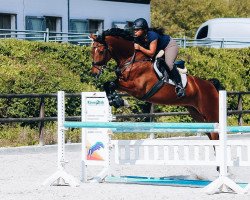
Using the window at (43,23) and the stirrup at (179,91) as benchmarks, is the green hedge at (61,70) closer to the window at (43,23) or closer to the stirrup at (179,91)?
the window at (43,23)

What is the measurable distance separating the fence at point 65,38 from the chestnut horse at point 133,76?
595 inches

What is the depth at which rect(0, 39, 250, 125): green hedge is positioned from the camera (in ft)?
79.4

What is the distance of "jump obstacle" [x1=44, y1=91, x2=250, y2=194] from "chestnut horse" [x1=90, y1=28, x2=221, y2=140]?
0.50 meters

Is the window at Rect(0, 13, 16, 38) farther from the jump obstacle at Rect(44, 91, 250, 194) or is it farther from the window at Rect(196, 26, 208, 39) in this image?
the jump obstacle at Rect(44, 91, 250, 194)

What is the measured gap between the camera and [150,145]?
14547mm

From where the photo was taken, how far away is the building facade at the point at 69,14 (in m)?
36.8

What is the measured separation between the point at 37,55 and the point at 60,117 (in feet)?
42.6

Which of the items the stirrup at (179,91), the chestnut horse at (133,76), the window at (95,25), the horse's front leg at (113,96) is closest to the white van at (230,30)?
the window at (95,25)

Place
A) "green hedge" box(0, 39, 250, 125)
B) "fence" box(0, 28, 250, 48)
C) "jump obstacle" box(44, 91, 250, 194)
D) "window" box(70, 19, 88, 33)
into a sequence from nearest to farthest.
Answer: "jump obstacle" box(44, 91, 250, 194) < "green hedge" box(0, 39, 250, 125) < "fence" box(0, 28, 250, 48) < "window" box(70, 19, 88, 33)

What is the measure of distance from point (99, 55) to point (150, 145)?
2.38 meters

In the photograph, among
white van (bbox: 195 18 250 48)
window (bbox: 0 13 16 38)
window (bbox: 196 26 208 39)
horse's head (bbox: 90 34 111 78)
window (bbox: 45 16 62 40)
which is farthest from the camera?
window (bbox: 196 26 208 39)

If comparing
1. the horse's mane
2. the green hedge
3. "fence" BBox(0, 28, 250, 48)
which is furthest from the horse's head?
"fence" BBox(0, 28, 250, 48)

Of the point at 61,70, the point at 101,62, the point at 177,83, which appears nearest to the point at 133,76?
the point at 101,62

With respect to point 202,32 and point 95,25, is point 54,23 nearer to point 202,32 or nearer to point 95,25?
point 95,25
